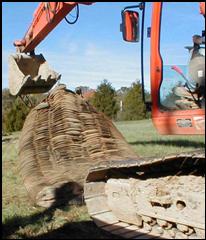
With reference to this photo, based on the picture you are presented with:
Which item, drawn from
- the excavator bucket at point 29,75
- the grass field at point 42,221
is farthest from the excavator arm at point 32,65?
the grass field at point 42,221

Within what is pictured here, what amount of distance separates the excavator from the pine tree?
48.0 ft

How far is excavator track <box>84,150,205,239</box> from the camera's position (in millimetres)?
2990

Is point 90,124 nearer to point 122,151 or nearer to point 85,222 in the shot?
point 122,151

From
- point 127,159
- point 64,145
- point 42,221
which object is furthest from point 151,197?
point 64,145

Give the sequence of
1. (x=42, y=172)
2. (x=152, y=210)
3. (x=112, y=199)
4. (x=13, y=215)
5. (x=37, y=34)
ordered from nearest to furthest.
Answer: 1. (x=152, y=210)
2. (x=112, y=199)
3. (x=13, y=215)
4. (x=42, y=172)
5. (x=37, y=34)

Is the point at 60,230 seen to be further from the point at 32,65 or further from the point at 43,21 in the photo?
the point at 32,65

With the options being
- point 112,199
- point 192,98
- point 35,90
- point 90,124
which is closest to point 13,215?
point 112,199

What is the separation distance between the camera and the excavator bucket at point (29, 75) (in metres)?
7.18

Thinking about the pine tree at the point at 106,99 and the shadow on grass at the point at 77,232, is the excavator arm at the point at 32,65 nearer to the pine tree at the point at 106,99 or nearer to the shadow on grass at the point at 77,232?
the shadow on grass at the point at 77,232

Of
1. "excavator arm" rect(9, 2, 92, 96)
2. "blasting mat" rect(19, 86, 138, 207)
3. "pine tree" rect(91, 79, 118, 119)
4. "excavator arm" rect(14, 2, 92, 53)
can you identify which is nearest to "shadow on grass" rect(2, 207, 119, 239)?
"blasting mat" rect(19, 86, 138, 207)

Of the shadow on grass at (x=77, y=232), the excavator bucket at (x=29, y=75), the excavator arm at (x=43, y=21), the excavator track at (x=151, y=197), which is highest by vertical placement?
the excavator arm at (x=43, y=21)

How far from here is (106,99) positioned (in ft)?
70.9

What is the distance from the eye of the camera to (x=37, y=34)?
707cm

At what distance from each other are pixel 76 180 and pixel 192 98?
1.52 meters
